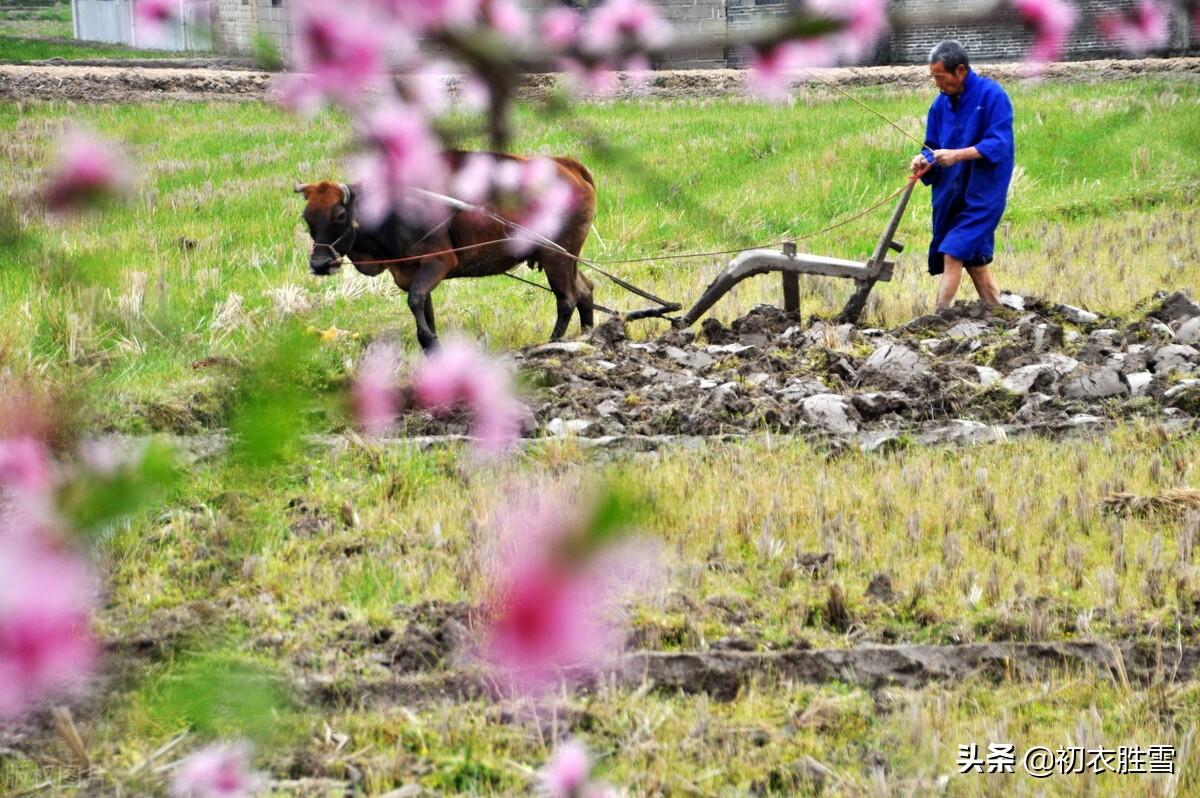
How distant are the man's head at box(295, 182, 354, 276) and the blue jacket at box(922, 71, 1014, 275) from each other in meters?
3.47

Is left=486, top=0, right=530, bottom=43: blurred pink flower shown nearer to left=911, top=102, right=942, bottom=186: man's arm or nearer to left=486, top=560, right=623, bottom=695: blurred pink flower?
left=486, top=560, right=623, bottom=695: blurred pink flower

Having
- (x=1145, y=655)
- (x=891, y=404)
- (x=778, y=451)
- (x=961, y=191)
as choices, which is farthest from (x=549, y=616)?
(x=961, y=191)

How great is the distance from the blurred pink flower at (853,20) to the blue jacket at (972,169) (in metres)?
7.36

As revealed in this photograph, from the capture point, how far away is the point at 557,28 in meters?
1.18

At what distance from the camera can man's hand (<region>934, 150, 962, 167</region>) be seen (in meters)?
8.33

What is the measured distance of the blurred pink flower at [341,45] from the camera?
117cm

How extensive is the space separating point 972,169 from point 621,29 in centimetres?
770

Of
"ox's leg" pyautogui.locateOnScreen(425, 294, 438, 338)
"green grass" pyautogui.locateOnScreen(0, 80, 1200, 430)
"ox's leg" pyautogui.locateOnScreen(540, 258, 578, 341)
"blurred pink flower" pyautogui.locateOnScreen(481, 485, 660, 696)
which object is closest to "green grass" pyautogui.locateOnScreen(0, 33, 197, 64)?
"green grass" pyautogui.locateOnScreen(0, 80, 1200, 430)

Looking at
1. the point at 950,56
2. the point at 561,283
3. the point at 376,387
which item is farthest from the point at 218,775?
the point at 950,56

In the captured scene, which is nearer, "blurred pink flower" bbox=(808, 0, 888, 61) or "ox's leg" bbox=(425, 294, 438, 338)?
"blurred pink flower" bbox=(808, 0, 888, 61)

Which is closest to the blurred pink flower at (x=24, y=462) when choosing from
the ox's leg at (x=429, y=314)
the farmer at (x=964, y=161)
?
the ox's leg at (x=429, y=314)

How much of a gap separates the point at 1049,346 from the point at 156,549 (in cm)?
506

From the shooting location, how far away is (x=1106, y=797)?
338 cm

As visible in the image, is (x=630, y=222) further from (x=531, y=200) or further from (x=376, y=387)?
(x=376, y=387)
